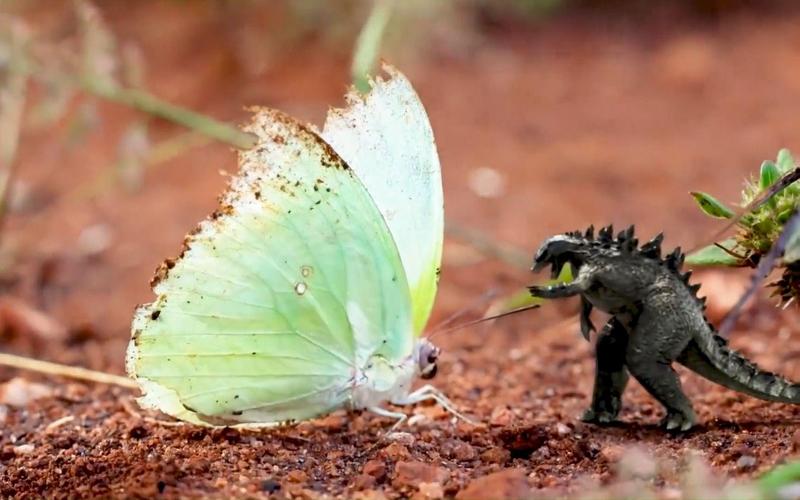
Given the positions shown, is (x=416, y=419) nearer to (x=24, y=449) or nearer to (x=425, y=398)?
(x=425, y=398)

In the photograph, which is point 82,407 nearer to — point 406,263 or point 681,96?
point 406,263

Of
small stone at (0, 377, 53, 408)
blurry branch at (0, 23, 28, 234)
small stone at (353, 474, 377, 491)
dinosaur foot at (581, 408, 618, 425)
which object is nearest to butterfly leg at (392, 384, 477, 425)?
dinosaur foot at (581, 408, 618, 425)

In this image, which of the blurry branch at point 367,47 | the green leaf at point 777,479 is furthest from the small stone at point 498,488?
the blurry branch at point 367,47

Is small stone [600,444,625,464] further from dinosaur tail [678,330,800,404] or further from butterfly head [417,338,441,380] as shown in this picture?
butterfly head [417,338,441,380]

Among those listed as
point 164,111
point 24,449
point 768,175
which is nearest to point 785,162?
point 768,175

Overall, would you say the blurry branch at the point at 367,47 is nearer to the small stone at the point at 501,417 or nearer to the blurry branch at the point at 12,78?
the small stone at the point at 501,417

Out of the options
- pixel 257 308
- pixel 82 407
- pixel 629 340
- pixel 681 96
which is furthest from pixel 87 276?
pixel 681 96
